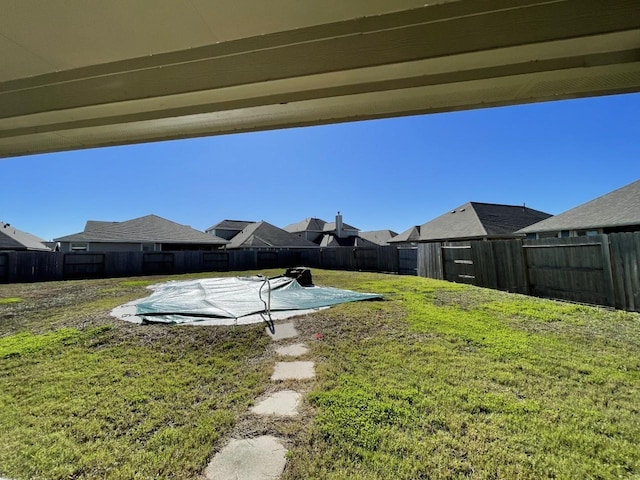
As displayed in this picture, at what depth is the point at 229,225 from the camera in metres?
31.5

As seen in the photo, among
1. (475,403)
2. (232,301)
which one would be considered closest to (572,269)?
(475,403)

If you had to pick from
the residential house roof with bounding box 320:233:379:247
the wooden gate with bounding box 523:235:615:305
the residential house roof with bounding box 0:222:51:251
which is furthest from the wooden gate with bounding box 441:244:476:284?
the residential house roof with bounding box 0:222:51:251

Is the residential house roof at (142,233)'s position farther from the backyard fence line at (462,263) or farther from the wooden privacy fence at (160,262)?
the backyard fence line at (462,263)

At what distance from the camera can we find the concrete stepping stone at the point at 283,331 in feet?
13.9

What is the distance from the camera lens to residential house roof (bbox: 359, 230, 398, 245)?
3784cm

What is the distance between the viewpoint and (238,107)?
139 cm

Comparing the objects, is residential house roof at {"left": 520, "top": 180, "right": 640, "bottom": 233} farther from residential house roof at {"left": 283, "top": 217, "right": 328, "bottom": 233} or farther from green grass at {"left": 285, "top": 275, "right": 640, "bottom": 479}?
residential house roof at {"left": 283, "top": 217, "right": 328, "bottom": 233}

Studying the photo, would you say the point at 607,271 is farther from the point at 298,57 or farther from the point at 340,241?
the point at 340,241

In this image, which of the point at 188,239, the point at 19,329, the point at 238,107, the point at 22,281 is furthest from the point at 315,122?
the point at 188,239

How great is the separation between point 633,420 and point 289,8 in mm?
3363

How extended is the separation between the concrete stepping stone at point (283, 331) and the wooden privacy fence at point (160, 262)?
1080 centimetres

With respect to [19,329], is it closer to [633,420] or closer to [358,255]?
[633,420]

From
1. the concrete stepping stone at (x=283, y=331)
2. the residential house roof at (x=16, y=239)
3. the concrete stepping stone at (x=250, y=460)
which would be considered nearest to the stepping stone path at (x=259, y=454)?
the concrete stepping stone at (x=250, y=460)

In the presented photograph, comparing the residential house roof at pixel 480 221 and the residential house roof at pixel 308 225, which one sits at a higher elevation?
the residential house roof at pixel 308 225
